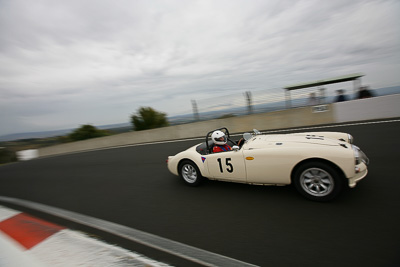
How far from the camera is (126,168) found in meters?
5.89

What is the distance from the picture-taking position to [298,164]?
2.70 meters

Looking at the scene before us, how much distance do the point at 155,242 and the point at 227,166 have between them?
1572 mm

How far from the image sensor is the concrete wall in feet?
25.0

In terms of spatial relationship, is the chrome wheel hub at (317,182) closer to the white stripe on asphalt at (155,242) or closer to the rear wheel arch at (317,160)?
the rear wheel arch at (317,160)

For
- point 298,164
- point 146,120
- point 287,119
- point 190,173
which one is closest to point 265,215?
point 298,164

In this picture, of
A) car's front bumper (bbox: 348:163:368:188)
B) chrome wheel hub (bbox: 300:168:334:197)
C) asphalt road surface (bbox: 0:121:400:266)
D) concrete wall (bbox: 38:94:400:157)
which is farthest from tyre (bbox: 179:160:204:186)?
concrete wall (bbox: 38:94:400:157)

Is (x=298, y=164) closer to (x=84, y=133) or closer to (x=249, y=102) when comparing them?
(x=249, y=102)

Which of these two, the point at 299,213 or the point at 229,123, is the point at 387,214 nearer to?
the point at 299,213

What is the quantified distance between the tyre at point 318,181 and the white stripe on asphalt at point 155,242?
145 centimetres

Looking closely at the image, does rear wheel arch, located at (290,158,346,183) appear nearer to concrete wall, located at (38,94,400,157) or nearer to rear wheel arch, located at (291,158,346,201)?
rear wheel arch, located at (291,158,346,201)

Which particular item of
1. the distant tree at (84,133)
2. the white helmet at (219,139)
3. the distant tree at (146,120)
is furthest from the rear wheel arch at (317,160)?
the distant tree at (84,133)

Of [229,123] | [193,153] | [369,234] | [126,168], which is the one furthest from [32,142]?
[369,234]

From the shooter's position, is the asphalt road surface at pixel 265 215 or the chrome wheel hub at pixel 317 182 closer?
the asphalt road surface at pixel 265 215

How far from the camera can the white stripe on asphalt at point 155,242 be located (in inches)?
75.4
